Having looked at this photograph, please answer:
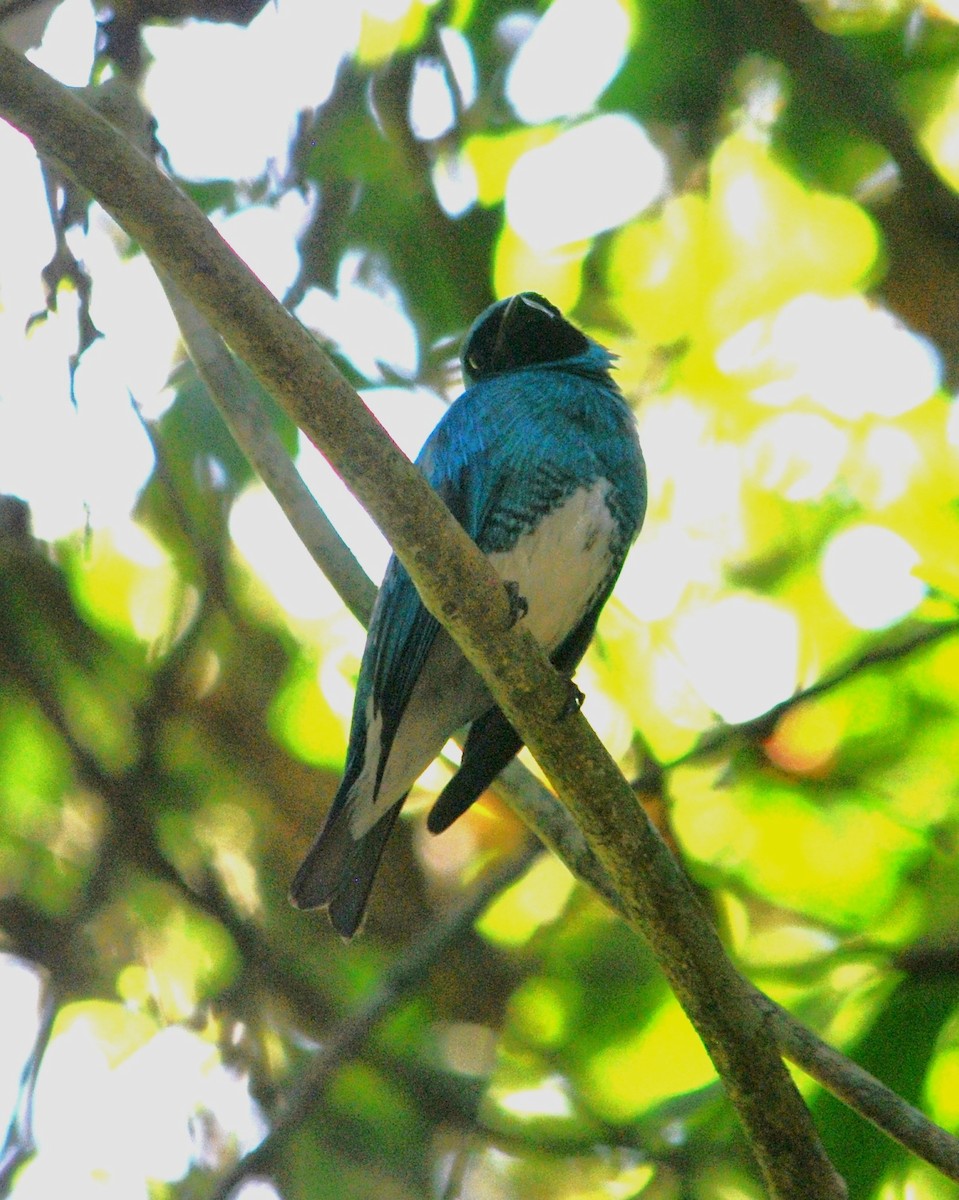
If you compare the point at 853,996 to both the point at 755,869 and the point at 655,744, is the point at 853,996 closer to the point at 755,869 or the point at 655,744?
the point at 755,869

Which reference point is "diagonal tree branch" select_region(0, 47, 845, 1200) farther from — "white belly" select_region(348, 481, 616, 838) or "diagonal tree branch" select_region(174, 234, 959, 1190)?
"white belly" select_region(348, 481, 616, 838)

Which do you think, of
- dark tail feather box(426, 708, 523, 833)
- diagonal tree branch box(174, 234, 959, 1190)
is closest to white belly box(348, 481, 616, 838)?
dark tail feather box(426, 708, 523, 833)

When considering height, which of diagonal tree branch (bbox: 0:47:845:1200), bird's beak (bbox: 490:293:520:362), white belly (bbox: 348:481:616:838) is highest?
bird's beak (bbox: 490:293:520:362)

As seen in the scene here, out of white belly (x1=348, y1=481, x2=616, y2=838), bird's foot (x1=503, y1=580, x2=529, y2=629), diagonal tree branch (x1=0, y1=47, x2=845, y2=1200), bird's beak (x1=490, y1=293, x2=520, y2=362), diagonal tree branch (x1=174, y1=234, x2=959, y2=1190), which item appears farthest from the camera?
bird's beak (x1=490, y1=293, x2=520, y2=362)

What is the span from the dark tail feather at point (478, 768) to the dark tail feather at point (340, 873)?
0.60 feet

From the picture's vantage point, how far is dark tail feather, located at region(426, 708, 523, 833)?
11.2 feet

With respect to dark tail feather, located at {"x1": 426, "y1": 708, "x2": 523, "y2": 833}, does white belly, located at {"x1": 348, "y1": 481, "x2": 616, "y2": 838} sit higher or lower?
higher

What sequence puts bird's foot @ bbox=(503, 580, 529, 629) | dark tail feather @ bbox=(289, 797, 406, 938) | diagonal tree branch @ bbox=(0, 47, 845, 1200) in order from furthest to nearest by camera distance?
1. dark tail feather @ bbox=(289, 797, 406, 938)
2. bird's foot @ bbox=(503, 580, 529, 629)
3. diagonal tree branch @ bbox=(0, 47, 845, 1200)

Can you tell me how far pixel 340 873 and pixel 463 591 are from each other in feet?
4.38

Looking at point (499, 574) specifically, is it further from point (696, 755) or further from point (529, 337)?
point (529, 337)

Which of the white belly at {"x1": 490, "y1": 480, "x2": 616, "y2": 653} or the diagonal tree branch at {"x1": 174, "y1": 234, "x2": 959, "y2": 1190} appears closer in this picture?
the diagonal tree branch at {"x1": 174, "y1": 234, "x2": 959, "y2": 1190}

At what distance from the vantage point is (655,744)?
4.57m

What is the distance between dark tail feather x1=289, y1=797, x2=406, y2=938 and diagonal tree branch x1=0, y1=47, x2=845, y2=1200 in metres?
1.05

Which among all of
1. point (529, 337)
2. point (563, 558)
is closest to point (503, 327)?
point (529, 337)
